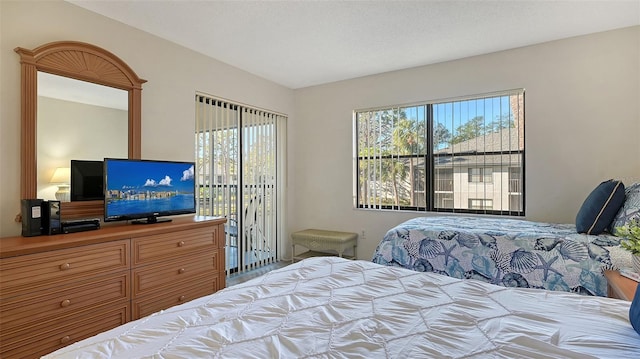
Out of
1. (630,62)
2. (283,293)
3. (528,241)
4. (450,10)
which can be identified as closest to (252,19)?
(450,10)

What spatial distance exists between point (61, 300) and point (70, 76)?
1.67 metres

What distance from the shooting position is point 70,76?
2.41 m

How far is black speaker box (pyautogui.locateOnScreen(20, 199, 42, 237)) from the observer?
202 cm

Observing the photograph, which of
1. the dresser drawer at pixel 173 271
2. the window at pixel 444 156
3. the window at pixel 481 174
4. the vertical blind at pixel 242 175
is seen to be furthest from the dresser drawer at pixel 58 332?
the window at pixel 481 174

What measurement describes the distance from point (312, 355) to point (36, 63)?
2.75 m

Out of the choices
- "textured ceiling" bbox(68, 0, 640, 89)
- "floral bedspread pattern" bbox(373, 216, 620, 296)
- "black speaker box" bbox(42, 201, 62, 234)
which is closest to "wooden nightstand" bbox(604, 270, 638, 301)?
"floral bedspread pattern" bbox(373, 216, 620, 296)

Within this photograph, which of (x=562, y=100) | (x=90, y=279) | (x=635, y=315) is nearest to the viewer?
(x=635, y=315)

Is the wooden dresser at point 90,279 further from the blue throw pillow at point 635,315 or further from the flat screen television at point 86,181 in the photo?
the blue throw pillow at point 635,315

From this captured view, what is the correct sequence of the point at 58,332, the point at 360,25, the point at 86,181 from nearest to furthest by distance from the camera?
the point at 58,332, the point at 86,181, the point at 360,25

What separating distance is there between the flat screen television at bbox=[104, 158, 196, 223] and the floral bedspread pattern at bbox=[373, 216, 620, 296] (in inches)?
75.2

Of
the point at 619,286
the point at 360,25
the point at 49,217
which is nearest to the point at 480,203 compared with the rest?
the point at 619,286

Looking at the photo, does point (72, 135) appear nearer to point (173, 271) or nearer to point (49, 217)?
point (49, 217)

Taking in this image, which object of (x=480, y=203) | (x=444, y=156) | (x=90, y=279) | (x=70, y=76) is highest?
(x=70, y=76)

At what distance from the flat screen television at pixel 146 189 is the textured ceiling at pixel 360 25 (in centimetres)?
127
